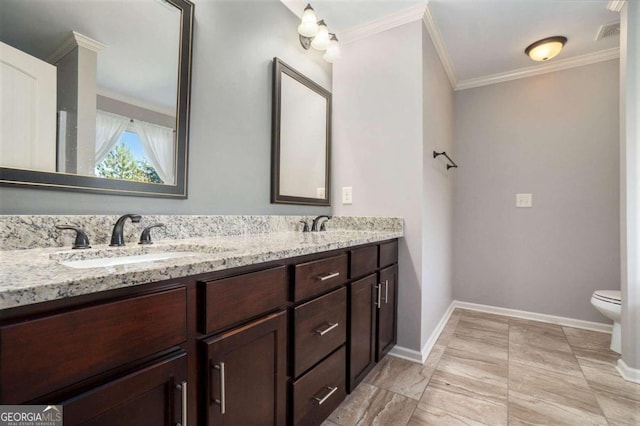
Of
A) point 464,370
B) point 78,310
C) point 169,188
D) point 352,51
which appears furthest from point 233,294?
point 352,51

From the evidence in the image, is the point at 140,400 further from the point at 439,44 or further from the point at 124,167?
the point at 439,44

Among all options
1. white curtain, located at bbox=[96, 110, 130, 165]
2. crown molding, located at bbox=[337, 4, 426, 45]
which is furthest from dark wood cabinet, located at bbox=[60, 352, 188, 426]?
crown molding, located at bbox=[337, 4, 426, 45]

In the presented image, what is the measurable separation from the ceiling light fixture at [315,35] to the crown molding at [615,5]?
1.77 metres

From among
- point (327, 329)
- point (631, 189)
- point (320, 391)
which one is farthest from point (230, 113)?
point (631, 189)

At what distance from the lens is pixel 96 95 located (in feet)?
3.45

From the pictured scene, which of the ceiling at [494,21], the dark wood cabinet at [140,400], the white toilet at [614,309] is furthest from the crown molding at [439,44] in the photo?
the dark wood cabinet at [140,400]

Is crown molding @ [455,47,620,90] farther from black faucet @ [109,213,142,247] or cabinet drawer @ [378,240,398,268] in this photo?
black faucet @ [109,213,142,247]

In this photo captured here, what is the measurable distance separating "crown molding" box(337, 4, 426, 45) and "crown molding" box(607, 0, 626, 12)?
1.19 m

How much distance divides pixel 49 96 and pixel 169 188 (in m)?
0.47

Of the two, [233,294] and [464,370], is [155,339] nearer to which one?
[233,294]

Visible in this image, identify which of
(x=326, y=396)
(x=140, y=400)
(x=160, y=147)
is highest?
(x=160, y=147)

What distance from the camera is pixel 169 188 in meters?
1.26

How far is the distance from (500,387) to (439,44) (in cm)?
243

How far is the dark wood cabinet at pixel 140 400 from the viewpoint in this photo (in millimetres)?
528
